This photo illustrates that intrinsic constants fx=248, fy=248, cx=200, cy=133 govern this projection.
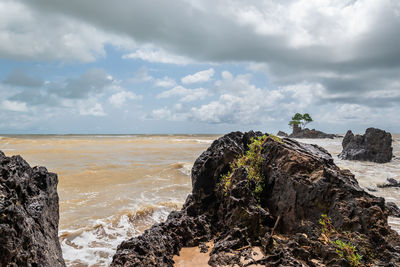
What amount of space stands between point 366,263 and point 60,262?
14.8ft

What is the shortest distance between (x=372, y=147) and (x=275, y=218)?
2037cm

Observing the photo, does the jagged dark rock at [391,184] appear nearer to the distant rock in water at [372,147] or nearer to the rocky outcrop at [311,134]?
the distant rock in water at [372,147]

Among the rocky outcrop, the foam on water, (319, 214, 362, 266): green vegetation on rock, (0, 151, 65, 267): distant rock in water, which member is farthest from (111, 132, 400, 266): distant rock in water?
the rocky outcrop

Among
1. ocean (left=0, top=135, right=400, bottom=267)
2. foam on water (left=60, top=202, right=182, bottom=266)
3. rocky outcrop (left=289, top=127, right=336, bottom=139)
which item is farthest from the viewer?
rocky outcrop (left=289, top=127, right=336, bottom=139)

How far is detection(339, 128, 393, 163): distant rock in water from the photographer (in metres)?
20.2

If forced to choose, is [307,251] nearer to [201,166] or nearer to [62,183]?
[201,166]

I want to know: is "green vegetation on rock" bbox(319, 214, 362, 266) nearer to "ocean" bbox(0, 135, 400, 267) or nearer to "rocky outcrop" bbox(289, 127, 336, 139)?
"ocean" bbox(0, 135, 400, 267)

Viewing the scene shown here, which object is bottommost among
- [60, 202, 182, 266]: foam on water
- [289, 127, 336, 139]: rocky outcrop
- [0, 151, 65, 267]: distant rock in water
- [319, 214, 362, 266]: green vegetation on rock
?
[60, 202, 182, 266]: foam on water

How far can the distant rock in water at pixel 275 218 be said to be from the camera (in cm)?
395

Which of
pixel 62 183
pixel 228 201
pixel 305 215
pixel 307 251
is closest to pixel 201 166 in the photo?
pixel 228 201

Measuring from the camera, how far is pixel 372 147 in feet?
67.9

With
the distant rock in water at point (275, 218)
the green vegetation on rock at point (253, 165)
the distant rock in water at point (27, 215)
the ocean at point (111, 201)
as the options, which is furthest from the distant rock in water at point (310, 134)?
the distant rock in water at point (27, 215)

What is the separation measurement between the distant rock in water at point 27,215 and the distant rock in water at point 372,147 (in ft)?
75.7

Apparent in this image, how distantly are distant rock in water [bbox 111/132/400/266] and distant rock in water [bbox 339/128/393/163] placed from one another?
1890 centimetres
